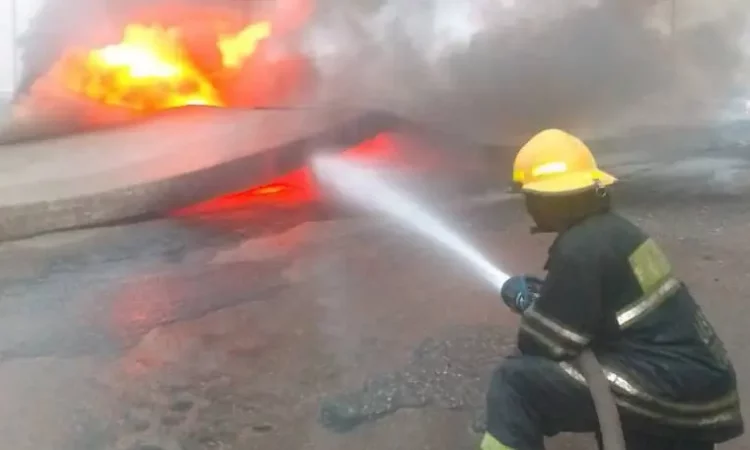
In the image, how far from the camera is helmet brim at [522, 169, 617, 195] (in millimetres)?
1737

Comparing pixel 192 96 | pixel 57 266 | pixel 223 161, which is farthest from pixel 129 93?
pixel 57 266

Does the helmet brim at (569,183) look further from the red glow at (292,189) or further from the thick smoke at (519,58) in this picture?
the thick smoke at (519,58)

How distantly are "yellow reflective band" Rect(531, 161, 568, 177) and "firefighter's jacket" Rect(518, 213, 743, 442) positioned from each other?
0.13 m

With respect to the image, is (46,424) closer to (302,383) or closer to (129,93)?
(302,383)

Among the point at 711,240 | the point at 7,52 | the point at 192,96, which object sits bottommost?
the point at 711,240

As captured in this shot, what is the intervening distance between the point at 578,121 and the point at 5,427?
3.77 metres

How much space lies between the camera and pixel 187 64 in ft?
21.1

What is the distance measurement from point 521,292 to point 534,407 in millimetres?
285

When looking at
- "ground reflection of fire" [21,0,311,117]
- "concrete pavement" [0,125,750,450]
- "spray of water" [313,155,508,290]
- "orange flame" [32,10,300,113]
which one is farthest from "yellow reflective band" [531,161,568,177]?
"orange flame" [32,10,300,113]

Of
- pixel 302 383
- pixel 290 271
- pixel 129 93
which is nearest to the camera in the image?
pixel 302 383

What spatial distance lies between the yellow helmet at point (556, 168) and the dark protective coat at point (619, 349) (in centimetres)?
8

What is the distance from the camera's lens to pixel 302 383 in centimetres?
275

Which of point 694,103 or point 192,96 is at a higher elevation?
point 192,96

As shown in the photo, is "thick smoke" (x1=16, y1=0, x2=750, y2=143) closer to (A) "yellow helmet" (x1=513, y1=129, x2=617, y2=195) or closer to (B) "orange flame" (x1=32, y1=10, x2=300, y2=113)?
(B) "orange flame" (x1=32, y1=10, x2=300, y2=113)
